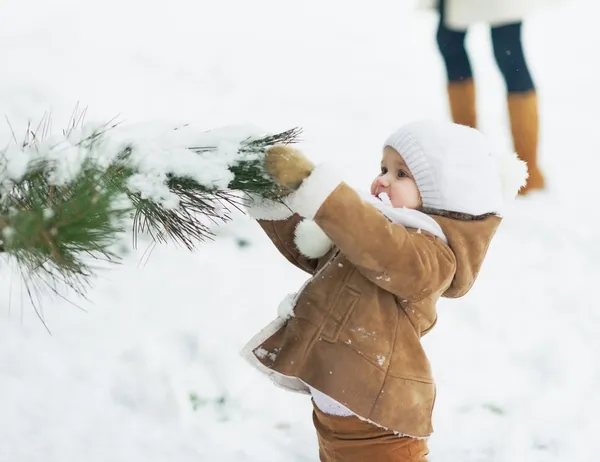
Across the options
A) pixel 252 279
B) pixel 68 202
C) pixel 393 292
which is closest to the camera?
pixel 68 202

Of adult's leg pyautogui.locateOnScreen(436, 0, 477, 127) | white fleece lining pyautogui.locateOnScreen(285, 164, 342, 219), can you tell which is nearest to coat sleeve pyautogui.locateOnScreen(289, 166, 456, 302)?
white fleece lining pyautogui.locateOnScreen(285, 164, 342, 219)

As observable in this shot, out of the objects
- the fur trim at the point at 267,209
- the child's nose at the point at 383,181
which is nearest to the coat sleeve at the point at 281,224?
the fur trim at the point at 267,209

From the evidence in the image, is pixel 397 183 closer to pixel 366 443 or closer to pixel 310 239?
pixel 310 239

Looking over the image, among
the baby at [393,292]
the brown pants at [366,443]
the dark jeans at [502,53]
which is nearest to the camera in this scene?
the baby at [393,292]

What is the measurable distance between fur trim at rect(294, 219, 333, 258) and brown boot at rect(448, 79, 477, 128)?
2039 millimetres

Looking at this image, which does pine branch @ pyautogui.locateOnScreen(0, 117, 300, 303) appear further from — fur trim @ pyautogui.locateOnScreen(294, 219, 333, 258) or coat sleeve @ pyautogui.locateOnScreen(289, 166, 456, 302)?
fur trim @ pyautogui.locateOnScreen(294, 219, 333, 258)

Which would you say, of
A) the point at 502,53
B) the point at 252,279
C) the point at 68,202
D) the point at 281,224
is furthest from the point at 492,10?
the point at 68,202

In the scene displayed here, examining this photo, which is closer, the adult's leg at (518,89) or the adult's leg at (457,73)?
the adult's leg at (518,89)

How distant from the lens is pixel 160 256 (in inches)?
99.9

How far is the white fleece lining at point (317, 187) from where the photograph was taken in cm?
101

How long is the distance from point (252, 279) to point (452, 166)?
1.39 m

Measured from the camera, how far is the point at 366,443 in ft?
4.19

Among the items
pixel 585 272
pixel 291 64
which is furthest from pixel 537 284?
pixel 291 64

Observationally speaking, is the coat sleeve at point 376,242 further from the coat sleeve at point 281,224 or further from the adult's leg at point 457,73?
the adult's leg at point 457,73
